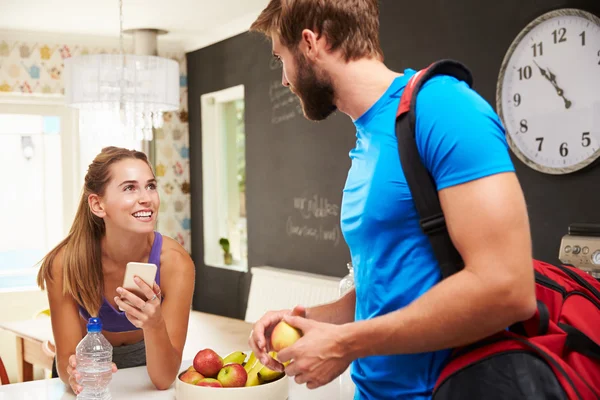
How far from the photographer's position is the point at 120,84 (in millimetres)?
3965

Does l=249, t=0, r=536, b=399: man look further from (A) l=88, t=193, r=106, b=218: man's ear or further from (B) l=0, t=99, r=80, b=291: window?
(B) l=0, t=99, r=80, b=291: window

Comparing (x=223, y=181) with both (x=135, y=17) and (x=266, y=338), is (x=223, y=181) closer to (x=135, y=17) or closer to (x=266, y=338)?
(x=135, y=17)

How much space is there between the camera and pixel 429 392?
1034mm

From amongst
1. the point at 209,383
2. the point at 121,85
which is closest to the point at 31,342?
the point at 121,85

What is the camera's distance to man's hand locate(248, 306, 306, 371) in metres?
1.25

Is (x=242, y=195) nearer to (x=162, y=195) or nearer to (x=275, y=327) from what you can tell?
(x=162, y=195)

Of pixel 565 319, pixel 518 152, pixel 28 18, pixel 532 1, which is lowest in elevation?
pixel 565 319

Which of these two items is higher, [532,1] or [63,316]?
[532,1]

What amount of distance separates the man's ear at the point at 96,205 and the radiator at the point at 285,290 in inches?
97.7

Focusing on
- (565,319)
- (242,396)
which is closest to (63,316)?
(242,396)

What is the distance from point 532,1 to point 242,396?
94.5 inches

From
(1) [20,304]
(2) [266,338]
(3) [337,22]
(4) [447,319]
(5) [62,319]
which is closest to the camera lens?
(4) [447,319]

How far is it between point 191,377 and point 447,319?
842mm

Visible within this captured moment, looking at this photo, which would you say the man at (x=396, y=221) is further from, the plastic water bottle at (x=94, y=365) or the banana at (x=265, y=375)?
the plastic water bottle at (x=94, y=365)
